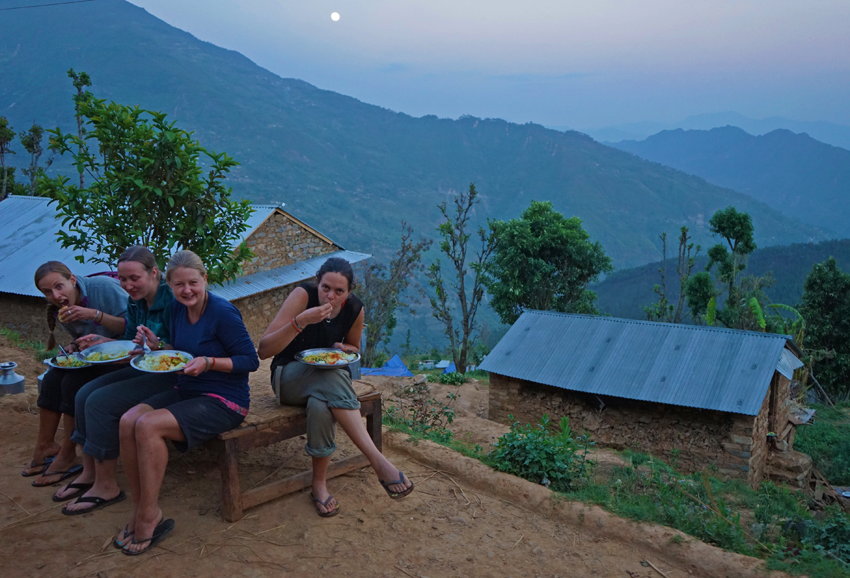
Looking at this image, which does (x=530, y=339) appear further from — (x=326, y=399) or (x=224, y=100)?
(x=224, y=100)

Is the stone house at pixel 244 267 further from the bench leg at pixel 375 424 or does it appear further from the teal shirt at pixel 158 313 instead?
the bench leg at pixel 375 424

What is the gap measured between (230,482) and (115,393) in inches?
32.2

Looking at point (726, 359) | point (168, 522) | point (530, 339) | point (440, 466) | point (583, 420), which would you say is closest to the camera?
point (168, 522)

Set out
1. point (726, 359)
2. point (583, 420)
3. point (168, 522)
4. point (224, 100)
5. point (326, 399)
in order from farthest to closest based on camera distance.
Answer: point (224, 100) → point (583, 420) → point (726, 359) → point (326, 399) → point (168, 522)

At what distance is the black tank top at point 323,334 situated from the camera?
349 centimetres

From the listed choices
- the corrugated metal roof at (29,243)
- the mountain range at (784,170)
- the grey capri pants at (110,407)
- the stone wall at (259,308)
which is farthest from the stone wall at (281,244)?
the mountain range at (784,170)

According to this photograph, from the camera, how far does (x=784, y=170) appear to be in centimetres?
15075

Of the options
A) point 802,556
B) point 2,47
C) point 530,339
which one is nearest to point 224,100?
point 2,47

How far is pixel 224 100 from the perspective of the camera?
376 feet

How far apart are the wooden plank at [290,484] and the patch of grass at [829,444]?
1195cm

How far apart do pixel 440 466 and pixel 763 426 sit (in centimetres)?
803

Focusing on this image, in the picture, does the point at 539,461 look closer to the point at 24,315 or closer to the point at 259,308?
the point at 259,308

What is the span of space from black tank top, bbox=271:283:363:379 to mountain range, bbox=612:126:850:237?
5158 inches

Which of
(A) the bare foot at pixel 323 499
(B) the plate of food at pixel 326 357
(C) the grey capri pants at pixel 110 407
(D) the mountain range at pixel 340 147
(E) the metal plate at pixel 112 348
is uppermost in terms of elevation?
(D) the mountain range at pixel 340 147
